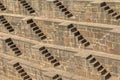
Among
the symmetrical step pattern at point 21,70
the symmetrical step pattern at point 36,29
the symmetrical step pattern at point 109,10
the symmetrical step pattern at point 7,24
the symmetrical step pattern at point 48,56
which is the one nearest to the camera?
the symmetrical step pattern at point 109,10

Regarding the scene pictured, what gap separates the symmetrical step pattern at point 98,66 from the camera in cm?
894

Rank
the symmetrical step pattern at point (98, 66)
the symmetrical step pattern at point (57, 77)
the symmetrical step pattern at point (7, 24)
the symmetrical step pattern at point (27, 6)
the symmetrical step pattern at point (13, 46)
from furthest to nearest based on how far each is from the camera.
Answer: the symmetrical step pattern at point (7, 24), the symmetrical step pattern at point (27, 6), the symmetrical step pattern at point (13, 46), the symmetrical step pattern at point (57, 77), the symmetrical step pattern at point (98, 66)

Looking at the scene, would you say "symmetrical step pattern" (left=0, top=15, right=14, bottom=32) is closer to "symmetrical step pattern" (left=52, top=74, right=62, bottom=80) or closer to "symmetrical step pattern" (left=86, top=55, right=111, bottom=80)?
"symmetrical step pattern" (left=52, top=74, right=62, bottom=80)

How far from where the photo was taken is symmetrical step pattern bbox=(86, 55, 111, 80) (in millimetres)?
8944

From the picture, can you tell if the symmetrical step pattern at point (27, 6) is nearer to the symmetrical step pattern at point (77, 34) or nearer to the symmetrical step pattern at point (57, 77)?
the symmetrical step pattern at point (77, 34)

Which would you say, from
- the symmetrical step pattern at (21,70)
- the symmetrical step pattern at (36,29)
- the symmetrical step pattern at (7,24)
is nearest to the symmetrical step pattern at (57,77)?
the symmetrical step pattern at (21,70)

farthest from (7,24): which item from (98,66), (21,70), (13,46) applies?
(98,66)

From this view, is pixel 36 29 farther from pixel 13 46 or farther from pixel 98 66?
pixel 98 66

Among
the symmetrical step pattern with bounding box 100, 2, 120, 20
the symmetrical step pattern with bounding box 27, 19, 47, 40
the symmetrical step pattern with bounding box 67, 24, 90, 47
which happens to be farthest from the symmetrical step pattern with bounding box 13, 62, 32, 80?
the symmetrical step pattern with bounding box 100, 2, 120, 20

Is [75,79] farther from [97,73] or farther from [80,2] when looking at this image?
[80,2]

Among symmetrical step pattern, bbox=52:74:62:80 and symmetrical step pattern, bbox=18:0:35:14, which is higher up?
symmetrical step pattern, bbox=18:0:35:14

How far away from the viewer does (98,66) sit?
907cm

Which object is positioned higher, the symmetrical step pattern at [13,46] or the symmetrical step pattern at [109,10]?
the symmetrical step pattern at [109,10]

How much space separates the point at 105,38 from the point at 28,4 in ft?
16.9
